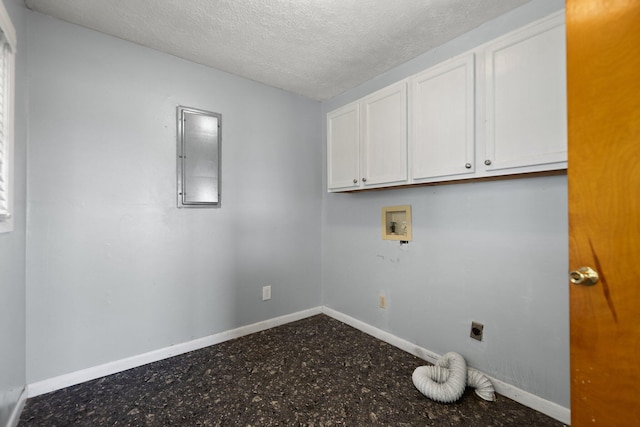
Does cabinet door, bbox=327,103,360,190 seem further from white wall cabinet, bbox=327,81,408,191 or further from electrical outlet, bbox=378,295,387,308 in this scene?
electrical outlet, bbox=378,295,387,308

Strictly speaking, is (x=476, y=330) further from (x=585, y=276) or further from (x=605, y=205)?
(x=605, y=205)

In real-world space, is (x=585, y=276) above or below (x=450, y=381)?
above

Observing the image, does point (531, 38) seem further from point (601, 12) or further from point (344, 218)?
point (344, 218)

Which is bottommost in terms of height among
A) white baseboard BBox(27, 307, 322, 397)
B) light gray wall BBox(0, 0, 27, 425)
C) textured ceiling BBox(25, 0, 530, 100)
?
white baseboard BBox(27, 307, 322, 397)

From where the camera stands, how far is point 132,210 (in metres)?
1.85

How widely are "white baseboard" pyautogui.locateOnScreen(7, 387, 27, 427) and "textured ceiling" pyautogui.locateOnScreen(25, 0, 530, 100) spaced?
219 cm

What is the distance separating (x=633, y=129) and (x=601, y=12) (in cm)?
39

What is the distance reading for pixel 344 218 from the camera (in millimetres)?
2660

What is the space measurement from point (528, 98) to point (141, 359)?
9.41ft

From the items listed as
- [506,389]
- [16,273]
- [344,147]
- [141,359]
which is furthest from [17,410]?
[506,389]

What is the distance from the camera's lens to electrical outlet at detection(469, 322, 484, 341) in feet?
5.49

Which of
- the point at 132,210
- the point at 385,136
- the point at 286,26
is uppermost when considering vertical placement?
the point at 286,26

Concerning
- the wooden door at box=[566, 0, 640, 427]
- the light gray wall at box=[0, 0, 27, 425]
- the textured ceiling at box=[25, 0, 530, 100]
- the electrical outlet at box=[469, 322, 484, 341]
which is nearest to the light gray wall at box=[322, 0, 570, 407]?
the electrical outlet at box=[469, 322, 484, 341]

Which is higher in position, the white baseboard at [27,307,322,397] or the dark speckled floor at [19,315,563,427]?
the white baseboard at [27,307,322,397]
